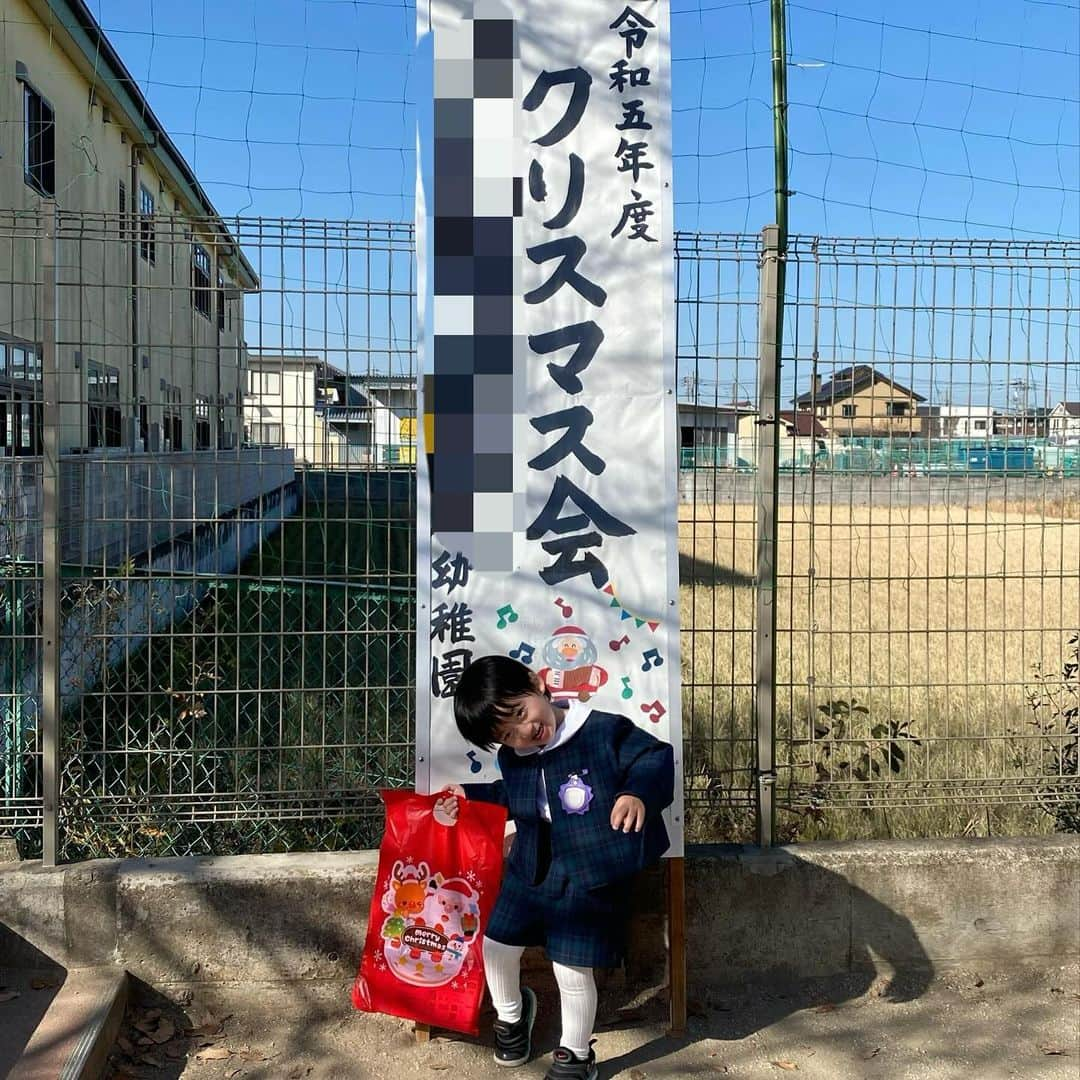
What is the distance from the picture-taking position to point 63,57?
12523 mm

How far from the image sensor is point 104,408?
3887 millimetres

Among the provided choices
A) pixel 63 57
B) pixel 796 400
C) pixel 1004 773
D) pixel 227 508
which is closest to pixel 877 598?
pixel 1004 773

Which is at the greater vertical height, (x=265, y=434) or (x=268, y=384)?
(x=268, y=384)

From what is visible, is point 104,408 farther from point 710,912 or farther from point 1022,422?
point 1022,422

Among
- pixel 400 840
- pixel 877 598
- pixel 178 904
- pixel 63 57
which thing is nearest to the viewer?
pixel 400 840

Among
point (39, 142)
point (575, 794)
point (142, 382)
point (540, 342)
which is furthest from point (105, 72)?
point (575, 794)

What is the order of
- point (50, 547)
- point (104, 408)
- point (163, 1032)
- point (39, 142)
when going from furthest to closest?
point (39, 142)
point (104, 408)
point (50, 547)
point (163, 1032)

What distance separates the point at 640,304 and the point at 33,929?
2875mm

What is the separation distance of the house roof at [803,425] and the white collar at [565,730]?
135cm

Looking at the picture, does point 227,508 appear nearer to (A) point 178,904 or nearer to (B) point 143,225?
(B) point 143,225

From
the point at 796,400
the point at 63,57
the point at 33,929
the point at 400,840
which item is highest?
the point at 63,57

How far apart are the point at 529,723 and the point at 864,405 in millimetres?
1805

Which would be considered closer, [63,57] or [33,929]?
[33,929]

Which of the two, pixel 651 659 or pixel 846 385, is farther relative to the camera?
pixel 846 385
